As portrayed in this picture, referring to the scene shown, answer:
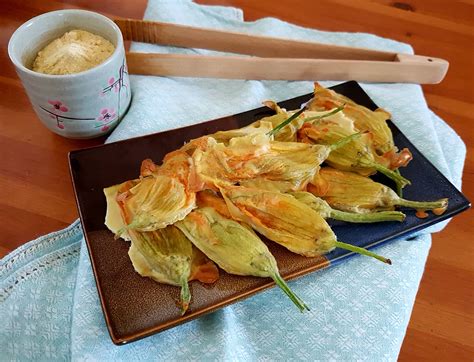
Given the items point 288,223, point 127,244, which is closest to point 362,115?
point 288,223

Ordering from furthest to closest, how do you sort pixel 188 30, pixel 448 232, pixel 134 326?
pixel 188 30, pixel 448 232, pixel 134 326

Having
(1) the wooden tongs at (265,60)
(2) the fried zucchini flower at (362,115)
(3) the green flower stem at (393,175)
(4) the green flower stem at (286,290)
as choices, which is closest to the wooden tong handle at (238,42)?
(1) the wooden tongs at (265,60)

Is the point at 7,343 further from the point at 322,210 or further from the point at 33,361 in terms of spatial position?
the point at 322,210

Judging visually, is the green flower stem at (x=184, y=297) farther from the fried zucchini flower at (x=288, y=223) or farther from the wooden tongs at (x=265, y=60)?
the wooden tongs at (x=265, y=60)

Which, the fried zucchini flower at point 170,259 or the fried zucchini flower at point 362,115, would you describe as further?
the fried zucchini flower at point 362,115

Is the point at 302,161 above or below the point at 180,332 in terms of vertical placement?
above

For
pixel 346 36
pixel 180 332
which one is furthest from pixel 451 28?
pixel 180 332

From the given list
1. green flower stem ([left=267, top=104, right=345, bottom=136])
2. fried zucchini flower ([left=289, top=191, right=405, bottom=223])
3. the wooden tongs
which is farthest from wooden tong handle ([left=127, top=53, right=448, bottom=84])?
fried zucchini flower ([left=289, top=191, right=405, bottom=223])
